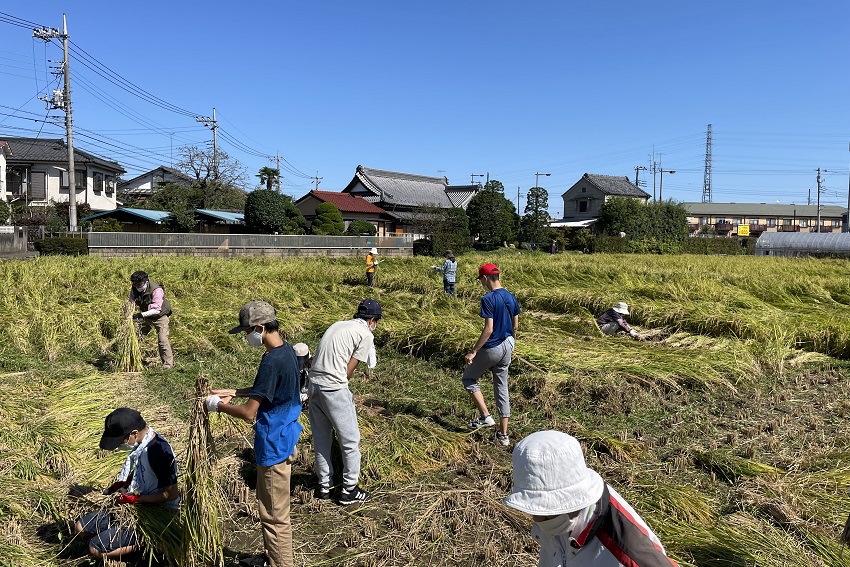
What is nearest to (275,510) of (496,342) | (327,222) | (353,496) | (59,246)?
(353,496)

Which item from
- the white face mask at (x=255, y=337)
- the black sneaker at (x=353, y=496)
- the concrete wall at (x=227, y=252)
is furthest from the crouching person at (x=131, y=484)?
the concrete wall at (x=227, y=252)

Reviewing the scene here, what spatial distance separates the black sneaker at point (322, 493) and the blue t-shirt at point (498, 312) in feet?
5.46

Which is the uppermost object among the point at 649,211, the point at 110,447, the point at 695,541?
the point at 649,211

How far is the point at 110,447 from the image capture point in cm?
289

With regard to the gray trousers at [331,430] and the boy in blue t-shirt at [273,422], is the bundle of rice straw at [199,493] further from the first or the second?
the gray trousers at [331,430]

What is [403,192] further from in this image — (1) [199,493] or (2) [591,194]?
(1) [199,493]

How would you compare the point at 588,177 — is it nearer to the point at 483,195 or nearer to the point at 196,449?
the point at 483,195

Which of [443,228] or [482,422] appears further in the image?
[443,228]

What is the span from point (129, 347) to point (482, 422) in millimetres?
4240

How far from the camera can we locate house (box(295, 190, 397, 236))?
122 ft

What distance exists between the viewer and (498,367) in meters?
4.71

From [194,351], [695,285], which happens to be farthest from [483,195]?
[194,351]

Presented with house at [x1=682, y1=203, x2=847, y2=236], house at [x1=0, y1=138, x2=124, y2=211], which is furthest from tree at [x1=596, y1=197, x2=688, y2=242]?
house at [x1=0, y1=138, x2=124, y2=211]

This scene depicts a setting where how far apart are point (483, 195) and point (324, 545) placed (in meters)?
34.1
